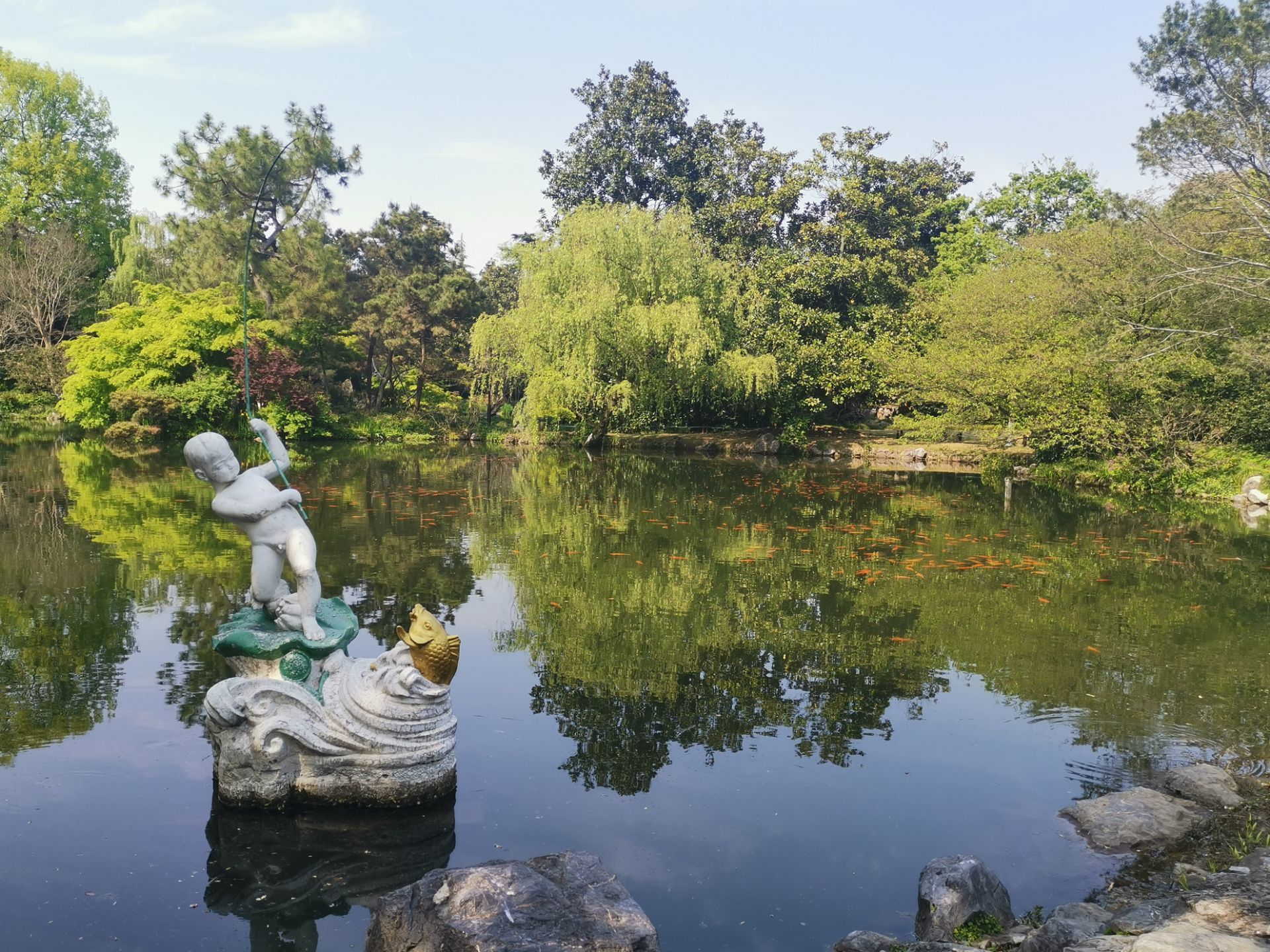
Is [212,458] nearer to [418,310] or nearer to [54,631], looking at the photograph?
[54,631]

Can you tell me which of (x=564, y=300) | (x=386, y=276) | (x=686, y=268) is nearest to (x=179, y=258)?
(x=386, y=276)

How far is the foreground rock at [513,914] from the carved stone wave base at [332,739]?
49.7 inches

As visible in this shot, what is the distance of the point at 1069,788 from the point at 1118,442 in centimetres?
1648

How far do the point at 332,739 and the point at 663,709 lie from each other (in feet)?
7.69

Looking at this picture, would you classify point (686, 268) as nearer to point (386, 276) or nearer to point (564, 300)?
point (564, 300)

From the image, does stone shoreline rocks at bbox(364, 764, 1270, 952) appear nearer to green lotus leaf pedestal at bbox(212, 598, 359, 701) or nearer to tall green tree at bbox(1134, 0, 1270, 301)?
green lotus leaf pedestal at bbox(212, 598, 359, 701)

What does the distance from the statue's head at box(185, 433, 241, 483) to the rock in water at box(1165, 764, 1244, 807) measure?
17.8ft

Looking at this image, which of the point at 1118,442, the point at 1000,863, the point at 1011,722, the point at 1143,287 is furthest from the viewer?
the point at 1118,442

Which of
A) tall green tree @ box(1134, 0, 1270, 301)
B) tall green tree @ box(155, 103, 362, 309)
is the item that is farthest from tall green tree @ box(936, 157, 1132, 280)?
tall green tree @ box(155, 103, 362, 309)

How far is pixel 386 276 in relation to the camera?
32.2m

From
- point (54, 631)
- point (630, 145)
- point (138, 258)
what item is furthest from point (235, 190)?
point (54, 631)

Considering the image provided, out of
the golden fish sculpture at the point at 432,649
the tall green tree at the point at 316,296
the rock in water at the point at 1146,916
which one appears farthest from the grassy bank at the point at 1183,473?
the tall green tree at the point at 316,296

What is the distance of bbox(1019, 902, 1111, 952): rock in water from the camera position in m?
3.40

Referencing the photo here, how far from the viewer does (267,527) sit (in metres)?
5.16
